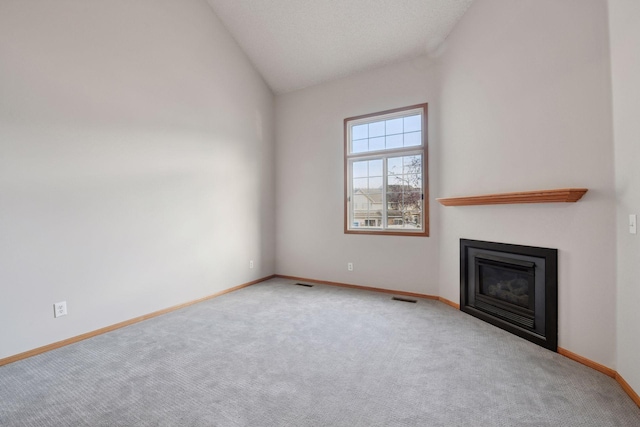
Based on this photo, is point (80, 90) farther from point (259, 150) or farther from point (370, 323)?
point (370, 323)

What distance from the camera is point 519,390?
1.88 metres

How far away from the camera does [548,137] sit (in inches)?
97.2

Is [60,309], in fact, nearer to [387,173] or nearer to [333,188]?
[333,188]

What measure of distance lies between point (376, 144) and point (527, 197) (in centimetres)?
224

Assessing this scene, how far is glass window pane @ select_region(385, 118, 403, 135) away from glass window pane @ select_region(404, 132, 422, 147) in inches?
5.7

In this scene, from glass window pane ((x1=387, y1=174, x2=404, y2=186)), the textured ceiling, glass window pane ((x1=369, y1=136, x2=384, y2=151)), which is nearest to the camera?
the textured ceiling

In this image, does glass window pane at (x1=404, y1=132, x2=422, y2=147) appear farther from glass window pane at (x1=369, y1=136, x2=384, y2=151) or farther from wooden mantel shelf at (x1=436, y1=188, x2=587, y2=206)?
wooden mantel shelf at (x1=436, y1=188, x2=587, y2=206)

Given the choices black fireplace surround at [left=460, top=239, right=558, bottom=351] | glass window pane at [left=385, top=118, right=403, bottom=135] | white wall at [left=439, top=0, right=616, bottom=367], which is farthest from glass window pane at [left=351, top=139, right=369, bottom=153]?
black fireplace surround at [left=460, top=239, right=558, bottom=351]

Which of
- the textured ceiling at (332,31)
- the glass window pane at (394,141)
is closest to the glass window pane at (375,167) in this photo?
the glass window pane at (394,141)

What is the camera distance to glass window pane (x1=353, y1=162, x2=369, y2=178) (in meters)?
4.47

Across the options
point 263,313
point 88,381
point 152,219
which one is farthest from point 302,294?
point 88,381

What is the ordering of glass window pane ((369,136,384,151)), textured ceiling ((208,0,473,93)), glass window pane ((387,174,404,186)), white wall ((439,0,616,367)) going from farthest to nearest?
glass window pane ((369,136,384,151)) → glass window pane ((387,174,404,186)) → textured ceiling ((208,0,473,93)) → white wall ((439,0,616,367))

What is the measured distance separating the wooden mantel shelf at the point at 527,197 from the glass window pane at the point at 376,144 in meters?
1.39

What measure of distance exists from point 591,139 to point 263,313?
10.8 feet
